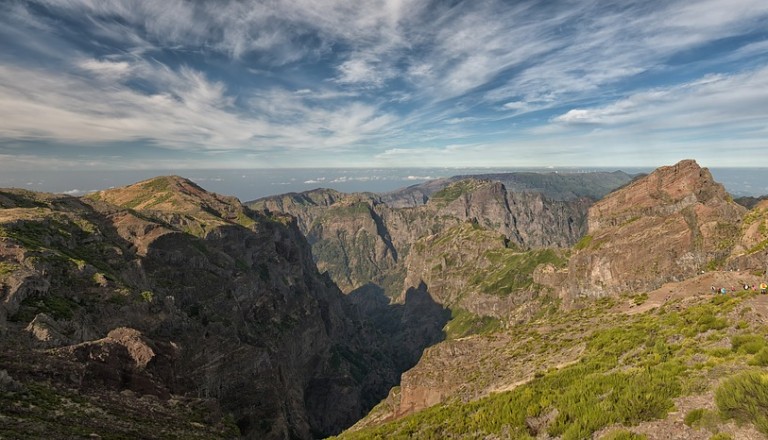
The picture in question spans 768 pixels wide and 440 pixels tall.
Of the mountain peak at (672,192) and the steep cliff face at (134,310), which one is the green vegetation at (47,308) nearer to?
the steep cliff face at (134,310)

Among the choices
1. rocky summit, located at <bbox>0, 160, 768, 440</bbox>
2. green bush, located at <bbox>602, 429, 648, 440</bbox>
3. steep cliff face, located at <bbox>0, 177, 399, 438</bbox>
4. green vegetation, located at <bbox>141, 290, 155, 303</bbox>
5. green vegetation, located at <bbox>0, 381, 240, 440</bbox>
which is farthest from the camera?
green vegetation, located at <bbox>141, 290, 155, 303</bbox>

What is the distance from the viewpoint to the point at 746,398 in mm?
21062

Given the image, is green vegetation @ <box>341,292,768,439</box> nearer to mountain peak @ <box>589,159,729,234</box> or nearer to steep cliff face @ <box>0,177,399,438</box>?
steep cliff face @ <box>0,177,399,438</box>

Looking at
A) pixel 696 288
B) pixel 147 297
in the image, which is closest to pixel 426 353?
pixel 696 288

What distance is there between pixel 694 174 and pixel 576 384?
197 meters

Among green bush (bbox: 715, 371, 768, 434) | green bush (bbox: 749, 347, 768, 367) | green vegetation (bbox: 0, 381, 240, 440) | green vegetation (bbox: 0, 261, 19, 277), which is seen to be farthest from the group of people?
green vegetation (bbox: 0, 261, 19, 277)

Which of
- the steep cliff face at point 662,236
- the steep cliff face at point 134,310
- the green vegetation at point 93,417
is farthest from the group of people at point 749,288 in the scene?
the steep cliff face at point 134,310

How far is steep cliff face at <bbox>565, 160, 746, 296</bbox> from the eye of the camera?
13375 centimetres

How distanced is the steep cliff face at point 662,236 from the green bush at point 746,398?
122m

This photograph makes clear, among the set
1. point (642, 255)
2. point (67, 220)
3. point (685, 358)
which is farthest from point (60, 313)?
point (642, 255)

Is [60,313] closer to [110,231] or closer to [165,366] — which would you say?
[165,366]

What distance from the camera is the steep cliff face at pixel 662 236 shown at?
133750 mm

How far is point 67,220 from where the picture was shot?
126312mm

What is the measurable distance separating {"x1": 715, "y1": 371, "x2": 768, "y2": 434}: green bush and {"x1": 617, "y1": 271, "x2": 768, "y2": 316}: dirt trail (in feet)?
149
